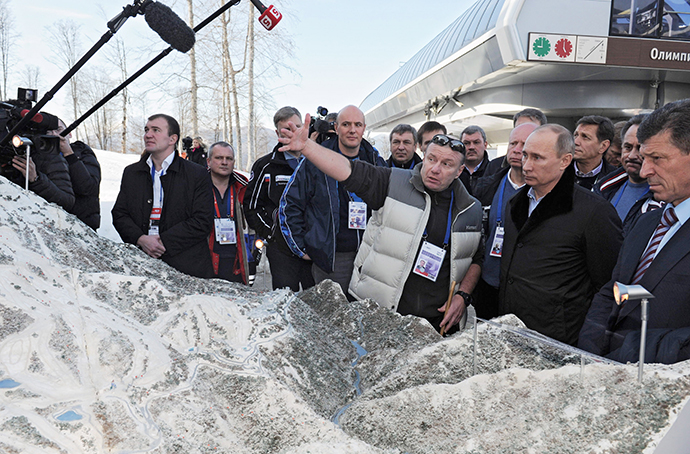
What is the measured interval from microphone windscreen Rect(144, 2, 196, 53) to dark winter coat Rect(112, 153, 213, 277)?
1205mm

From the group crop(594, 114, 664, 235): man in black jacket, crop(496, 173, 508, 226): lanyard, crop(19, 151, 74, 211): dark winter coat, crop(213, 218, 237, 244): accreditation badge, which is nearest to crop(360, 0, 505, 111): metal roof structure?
crop(594, 114, 664, 235): man in black jacket

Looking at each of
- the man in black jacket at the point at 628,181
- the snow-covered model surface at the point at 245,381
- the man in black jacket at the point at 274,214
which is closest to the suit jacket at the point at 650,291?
the snow-covered model surface at the point at 245,381

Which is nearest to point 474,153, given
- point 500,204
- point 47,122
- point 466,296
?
point 500,204

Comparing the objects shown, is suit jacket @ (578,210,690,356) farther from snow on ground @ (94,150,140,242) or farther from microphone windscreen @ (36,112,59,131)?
snow on ground @ (94,150,140,242)

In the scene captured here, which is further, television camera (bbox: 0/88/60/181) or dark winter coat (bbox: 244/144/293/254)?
dark winter coat (bbox: 244/144/293/254)

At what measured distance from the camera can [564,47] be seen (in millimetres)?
9891

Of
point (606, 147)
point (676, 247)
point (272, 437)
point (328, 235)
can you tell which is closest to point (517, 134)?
point (606, 147)

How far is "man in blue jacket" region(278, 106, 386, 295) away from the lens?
300cm

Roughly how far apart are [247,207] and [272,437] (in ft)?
7.42

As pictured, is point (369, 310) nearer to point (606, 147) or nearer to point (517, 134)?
point (517, 134)

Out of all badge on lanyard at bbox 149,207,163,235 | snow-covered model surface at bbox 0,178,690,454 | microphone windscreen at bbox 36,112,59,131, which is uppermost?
microphone windscreen at bbox 36,112,59,131

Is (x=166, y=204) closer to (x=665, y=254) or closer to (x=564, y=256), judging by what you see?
(x=564, y=256)

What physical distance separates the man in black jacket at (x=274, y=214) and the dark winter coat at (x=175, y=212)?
366 mm

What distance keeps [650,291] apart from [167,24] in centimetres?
203
